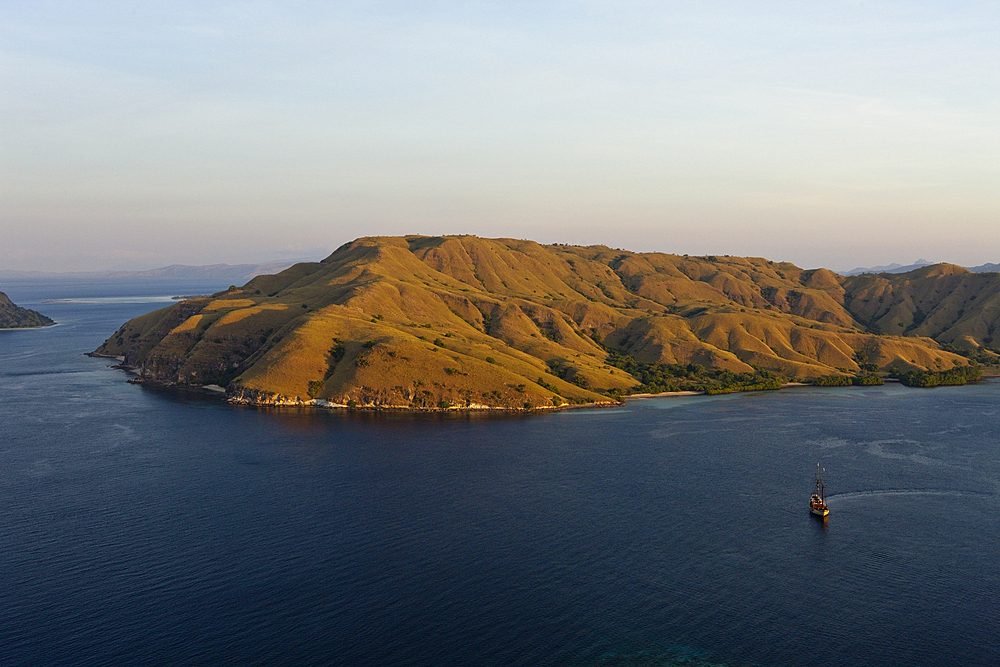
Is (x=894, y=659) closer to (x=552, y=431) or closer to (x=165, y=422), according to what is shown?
(x=552, y=431)

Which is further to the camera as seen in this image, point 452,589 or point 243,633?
point 452,589

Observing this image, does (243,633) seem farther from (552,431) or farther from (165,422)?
(165,422)

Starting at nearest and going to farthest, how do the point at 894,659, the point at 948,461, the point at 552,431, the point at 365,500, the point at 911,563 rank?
the point at 894,659, the point at 911,563, the point at 365,500, the point at 948,461, the point at 552,431

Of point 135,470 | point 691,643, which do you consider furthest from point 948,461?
point 135,470

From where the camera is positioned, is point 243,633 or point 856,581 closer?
point 243,633

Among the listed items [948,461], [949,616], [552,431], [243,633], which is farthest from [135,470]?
[948,461]

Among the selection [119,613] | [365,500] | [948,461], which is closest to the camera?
[119,613]
